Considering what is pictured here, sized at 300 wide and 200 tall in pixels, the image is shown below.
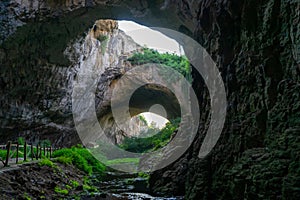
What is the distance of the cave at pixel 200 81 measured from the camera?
440 cm

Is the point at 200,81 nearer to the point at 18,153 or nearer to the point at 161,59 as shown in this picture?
the point at 18,153

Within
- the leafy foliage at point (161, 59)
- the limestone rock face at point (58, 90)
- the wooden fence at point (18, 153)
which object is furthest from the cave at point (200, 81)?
the leafy foliage at point (161, 59)

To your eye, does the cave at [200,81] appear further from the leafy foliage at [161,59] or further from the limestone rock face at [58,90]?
the leafy foliage at [161,59]

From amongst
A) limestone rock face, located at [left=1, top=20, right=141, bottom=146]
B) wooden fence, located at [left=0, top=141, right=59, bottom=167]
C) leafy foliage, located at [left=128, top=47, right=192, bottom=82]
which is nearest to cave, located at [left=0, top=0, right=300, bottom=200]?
limestone rock face, located at [left=1, top=20, right=141, bottom=146]

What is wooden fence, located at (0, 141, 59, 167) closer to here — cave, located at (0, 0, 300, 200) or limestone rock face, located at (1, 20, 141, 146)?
cave, located at (0, 0, 300, 200)

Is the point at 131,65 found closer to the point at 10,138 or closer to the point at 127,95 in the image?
the point at 127,95

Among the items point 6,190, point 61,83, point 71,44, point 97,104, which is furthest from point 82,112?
point 6,190

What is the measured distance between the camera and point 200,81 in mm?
9922

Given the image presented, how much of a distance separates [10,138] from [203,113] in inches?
582

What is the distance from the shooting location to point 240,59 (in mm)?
6395

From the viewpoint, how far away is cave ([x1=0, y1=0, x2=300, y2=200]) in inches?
173

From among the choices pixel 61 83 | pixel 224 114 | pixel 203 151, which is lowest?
pixel 203 151

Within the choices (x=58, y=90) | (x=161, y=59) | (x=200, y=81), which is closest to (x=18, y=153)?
(x=58, y=90)

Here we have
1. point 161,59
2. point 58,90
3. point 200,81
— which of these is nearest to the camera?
point 200,81
